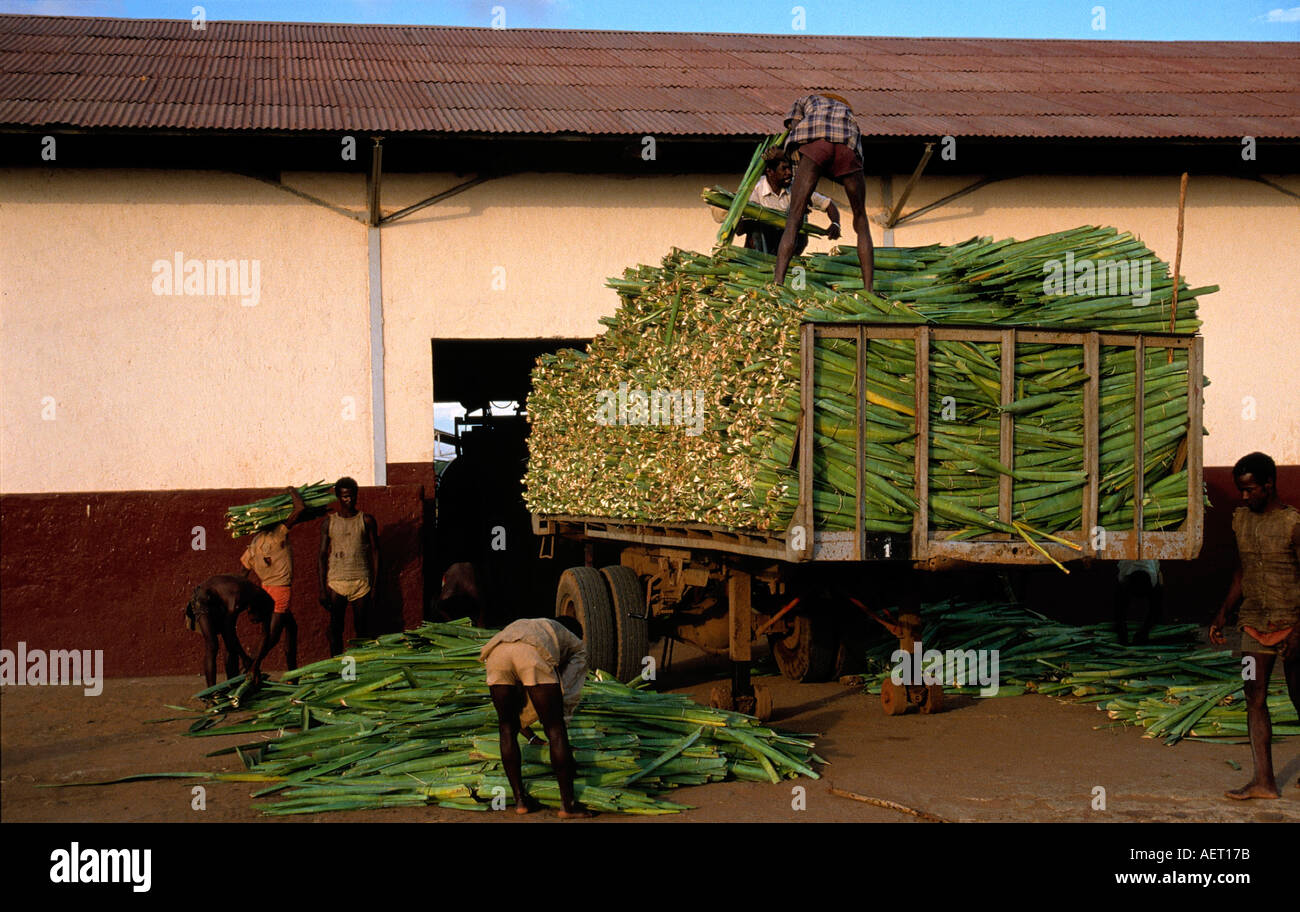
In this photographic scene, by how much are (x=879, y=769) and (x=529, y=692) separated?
2.25 m

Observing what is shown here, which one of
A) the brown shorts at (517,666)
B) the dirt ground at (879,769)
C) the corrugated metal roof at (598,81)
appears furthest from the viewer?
the corrugated metal roof at (598,81)

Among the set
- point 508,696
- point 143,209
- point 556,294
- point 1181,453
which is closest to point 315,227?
point 143,209

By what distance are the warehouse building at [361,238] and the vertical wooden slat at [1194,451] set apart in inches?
207

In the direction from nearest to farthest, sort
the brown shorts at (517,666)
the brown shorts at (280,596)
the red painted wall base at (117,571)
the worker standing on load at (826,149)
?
the brown shorts at (517,666), the worker standing on load at (826,149), the brown shorts at (280,596), the red painted wall base at (117,571)

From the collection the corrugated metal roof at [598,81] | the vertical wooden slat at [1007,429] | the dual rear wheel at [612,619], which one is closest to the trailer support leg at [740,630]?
the dual rear wheel at [612,619]

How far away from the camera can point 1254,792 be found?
634 cm

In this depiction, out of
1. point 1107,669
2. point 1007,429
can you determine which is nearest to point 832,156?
point 1007,429

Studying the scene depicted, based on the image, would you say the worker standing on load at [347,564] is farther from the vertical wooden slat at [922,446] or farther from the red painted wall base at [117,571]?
the vertical wooden slat at [922,446]

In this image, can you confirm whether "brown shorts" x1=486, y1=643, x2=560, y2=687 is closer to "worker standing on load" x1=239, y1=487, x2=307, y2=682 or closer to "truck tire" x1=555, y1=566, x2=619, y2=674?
"truck tire" x1=555, y1=566, x2=619, y2=674

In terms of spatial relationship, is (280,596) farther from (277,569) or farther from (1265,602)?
(1265,602)

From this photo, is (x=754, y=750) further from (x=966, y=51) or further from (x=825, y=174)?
(x=966, y=51)

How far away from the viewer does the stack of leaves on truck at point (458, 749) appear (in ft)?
20.7

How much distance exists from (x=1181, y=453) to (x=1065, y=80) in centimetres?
848
